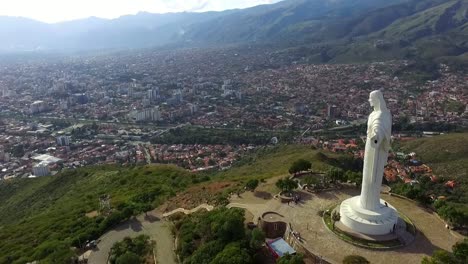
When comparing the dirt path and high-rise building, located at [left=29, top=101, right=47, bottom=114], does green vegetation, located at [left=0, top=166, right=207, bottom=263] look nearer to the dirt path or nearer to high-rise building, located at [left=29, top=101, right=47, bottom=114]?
the dirt path

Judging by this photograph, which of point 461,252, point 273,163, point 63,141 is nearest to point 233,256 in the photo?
point 461,252

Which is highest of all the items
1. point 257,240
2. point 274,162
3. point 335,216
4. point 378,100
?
point 378,100

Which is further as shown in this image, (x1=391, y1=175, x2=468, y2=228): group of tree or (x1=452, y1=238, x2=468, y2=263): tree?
(x1=391, y1=175, x2=468, y2=228): group of tree

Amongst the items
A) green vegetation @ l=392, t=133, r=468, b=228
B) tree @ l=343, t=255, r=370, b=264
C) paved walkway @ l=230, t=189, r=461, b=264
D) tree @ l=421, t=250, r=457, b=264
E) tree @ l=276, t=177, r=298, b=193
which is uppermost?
tree @ l=421, t=250, r=457, b=264

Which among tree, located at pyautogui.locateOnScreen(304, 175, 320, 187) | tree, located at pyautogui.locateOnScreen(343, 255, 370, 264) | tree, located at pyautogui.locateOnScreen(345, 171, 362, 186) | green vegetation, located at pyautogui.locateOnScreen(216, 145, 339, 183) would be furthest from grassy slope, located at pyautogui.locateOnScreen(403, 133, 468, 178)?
tree, located at pyautogui.locateOnScreen(343, 255, 370, 264)

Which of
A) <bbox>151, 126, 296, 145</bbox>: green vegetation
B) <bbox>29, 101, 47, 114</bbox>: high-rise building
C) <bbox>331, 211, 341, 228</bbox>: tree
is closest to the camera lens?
<bbox>331, 211, 341, 228</bbox>: tree

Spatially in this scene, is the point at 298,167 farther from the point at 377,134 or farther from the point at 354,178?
the point at 377,134

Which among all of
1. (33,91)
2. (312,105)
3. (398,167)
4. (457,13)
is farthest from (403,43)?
(33,91)
